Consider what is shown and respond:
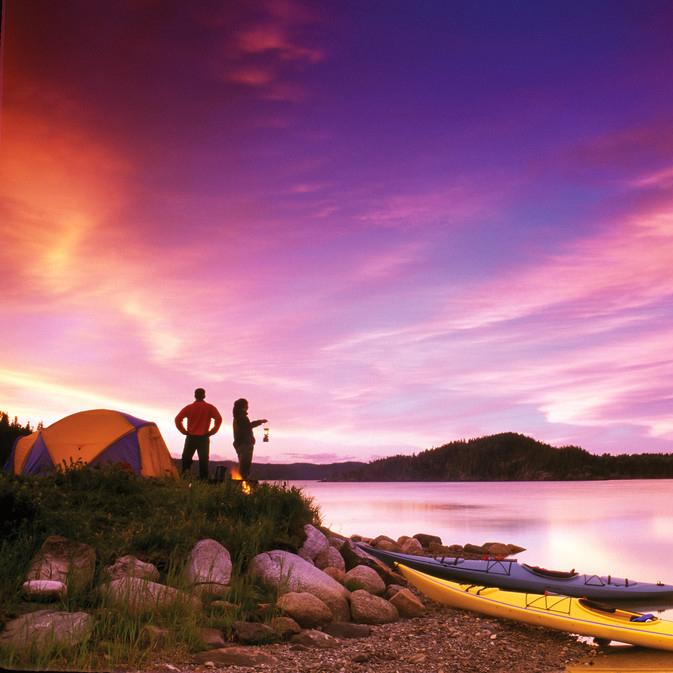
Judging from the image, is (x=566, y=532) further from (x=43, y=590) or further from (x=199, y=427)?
(x=43, y=590)

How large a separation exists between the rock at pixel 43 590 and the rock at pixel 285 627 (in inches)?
98.2

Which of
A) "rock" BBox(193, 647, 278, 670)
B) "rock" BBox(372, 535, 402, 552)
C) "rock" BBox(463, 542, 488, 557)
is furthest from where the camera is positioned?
"rock" BBox(463, 542, 488, 557)

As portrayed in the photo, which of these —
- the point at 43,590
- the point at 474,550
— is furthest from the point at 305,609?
the point at 474,550

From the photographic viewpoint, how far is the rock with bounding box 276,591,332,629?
388 inches

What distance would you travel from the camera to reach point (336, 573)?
12195 millimetres

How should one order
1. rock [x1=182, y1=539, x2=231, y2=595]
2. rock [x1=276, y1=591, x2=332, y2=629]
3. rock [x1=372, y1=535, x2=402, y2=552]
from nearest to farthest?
rock [x1=276, y1=591, x2=332, y2=629], rock [x1=182, y1=539, x2=231, y2=595], rock [x1=372, y1=535, x2=402, y2=552]

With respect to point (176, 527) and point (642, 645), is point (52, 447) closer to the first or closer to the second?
point (176, 527)

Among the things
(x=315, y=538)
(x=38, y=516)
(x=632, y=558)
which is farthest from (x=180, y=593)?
(x=632, y=558)

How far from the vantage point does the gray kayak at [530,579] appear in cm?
1384

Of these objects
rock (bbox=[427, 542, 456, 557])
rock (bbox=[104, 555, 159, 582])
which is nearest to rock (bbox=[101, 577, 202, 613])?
rock (bbox=[104, 555, 159, 582])

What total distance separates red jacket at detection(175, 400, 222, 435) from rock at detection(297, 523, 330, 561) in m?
4.44

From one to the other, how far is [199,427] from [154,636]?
885 centimetres

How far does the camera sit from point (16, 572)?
9289 millimetres

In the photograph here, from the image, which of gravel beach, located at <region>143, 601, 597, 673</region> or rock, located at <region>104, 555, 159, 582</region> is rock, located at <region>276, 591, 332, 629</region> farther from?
rock, located at <region>104, 555, 159, 582</region>
